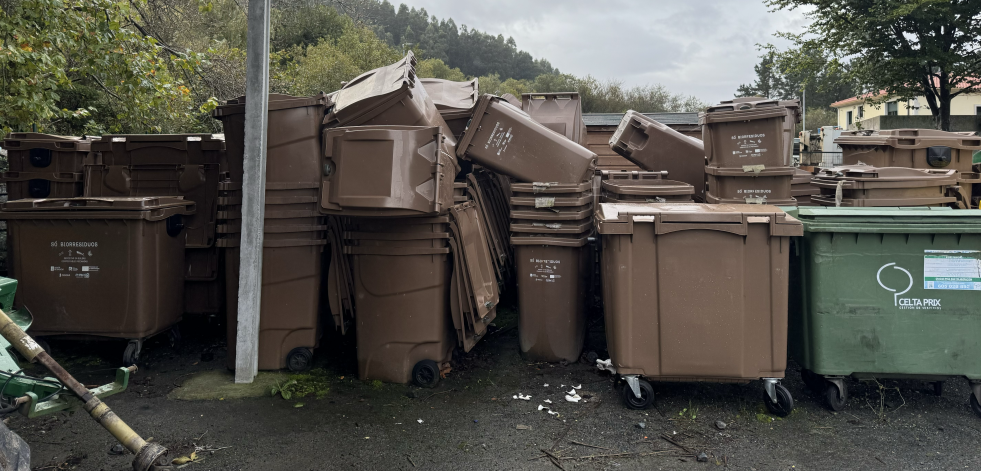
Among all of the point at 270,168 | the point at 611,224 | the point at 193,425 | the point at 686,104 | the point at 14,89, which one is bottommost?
the point at 193,425

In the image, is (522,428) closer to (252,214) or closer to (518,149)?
(518,149)

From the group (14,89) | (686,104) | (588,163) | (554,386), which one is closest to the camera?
(554,386)

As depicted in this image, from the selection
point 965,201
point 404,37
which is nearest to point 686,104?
point 404,37

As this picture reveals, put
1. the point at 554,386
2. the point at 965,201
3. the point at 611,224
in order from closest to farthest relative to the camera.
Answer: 1. the point at 611,224
2. the point at 554,386
3. the point at 965,201

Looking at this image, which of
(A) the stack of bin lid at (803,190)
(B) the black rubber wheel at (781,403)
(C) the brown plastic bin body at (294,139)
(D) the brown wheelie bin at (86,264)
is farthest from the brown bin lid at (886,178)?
(D) the brown wheelie bin at (86,264)

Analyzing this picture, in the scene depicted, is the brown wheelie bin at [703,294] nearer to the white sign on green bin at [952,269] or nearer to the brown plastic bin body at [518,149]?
the white sign on green bin at [952,269]

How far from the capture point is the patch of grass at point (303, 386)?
4625mm

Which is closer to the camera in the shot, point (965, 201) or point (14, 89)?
point (14, 89)

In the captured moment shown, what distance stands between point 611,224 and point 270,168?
2634 mm

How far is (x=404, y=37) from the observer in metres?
51.9

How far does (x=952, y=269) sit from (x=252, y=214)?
4732 millimetres

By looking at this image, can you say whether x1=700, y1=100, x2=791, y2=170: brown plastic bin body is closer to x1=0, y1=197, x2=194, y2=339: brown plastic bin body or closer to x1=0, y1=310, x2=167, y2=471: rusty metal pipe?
x1=0, y1=197, x2=194, y2=339: brown plastic bin body

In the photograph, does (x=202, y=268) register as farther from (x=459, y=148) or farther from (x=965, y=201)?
(x=965, y=201)

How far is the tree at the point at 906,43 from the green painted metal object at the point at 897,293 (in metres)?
17.5
